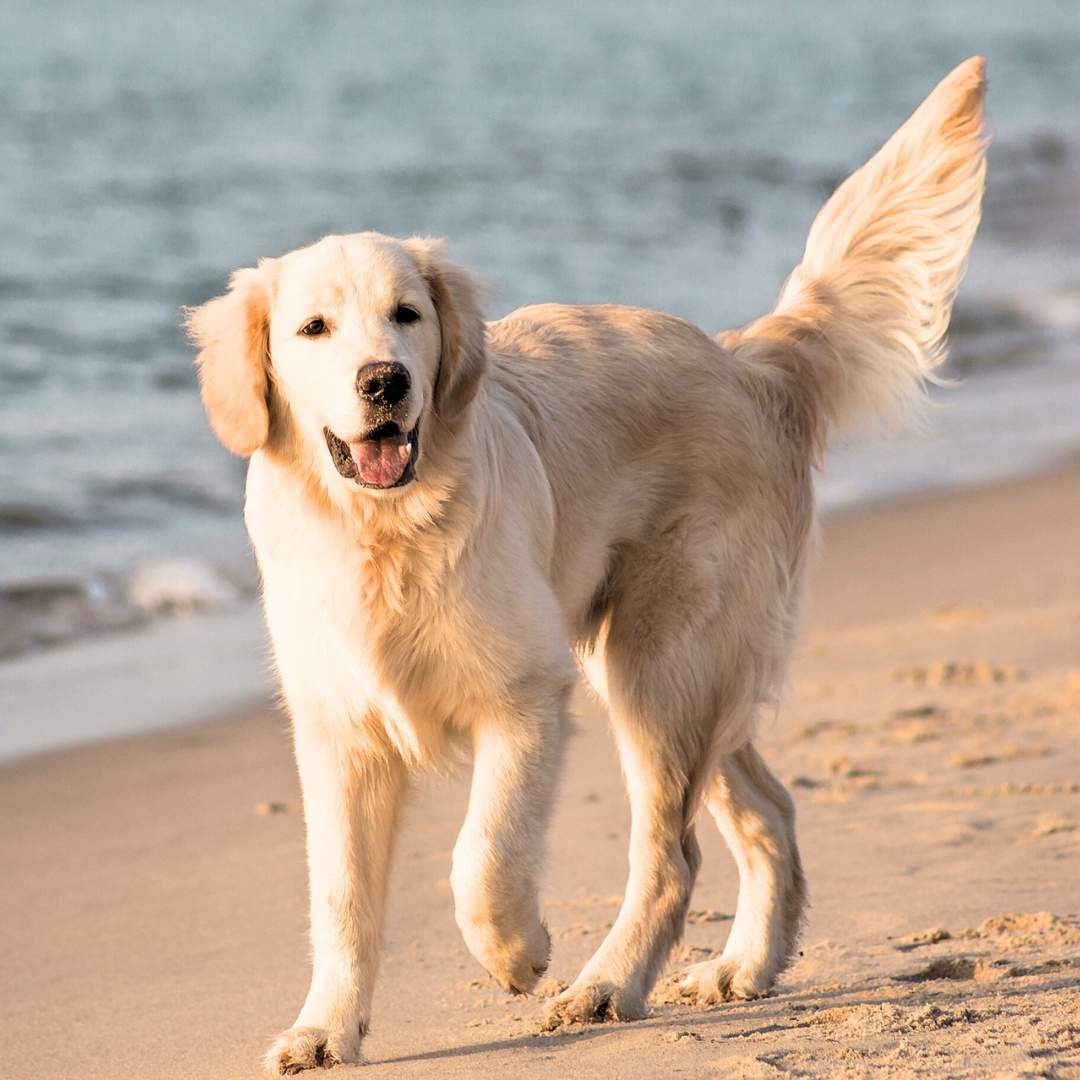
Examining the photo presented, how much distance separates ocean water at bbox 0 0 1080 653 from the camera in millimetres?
9523

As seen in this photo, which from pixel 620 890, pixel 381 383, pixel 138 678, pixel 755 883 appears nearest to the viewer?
pixel 381 383

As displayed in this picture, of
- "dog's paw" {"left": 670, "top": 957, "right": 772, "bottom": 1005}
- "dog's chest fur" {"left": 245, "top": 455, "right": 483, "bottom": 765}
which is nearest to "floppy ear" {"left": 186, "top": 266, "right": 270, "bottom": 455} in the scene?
"dog's chest fur" {"left": 245, "top": 455, "right": 483, "bottom": 765}

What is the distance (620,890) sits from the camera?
420 centimetres

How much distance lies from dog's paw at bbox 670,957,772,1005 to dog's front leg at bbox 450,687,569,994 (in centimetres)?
53

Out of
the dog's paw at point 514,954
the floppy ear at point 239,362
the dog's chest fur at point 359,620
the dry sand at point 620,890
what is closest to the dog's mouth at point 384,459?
the dog's chest fur at point 359,620

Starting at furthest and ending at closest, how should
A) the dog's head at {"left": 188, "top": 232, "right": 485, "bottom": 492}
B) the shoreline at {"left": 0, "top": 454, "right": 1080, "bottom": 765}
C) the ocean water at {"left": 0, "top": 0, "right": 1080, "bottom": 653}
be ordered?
the ocean water at {"left": 0, "top": 0, "right": 1080, "bottom": 653} < the shoreline at {"left": 0, "top": 454, "right": 1080, "bottom": 765} < the dog's head at {"left": 188, "top": 232, "right": 485, "bottom": 492}

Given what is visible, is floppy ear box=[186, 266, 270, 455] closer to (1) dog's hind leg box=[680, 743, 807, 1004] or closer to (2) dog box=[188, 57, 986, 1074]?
(2) dog box=[188, 57, 986, 1074]

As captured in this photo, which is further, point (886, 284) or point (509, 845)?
point (886, 284)

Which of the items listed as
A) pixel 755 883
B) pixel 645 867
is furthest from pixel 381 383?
pixel 755 883

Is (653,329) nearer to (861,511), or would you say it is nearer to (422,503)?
(422,503)

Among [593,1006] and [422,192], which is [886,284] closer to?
[593,1006]

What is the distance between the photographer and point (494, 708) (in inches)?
130

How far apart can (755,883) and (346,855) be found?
3.31 ft

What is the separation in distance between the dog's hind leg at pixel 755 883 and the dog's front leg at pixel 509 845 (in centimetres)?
58
